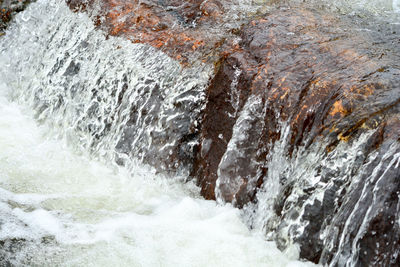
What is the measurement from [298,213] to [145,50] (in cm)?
258

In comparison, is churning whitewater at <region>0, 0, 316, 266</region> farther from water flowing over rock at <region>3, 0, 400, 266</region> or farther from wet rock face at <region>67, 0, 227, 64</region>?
wet rock face at <region>67, 0, 227, 64</region>

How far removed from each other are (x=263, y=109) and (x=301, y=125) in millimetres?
430

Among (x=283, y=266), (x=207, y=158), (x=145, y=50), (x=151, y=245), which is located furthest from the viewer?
(x=145, y=50)

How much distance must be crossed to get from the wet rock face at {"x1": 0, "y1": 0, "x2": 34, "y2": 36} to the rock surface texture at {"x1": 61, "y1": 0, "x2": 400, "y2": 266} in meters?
2.78

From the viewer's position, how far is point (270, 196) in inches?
146

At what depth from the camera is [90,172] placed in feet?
15.3

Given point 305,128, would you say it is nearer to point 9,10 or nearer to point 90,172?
point 90,172

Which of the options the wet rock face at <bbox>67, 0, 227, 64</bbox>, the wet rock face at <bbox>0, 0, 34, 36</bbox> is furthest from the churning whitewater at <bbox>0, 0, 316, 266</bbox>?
the wet rock face at <bbox>0, 0, 34, 36</bbox>

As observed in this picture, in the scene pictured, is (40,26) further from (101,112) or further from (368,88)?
(368,88)

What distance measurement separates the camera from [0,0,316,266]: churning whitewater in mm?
3420

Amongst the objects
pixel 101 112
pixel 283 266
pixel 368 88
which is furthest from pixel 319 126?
pixel 101 112

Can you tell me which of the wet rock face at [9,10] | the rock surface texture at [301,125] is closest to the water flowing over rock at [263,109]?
the rock surface texture at [301,125]

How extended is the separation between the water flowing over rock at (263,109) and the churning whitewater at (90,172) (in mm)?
36

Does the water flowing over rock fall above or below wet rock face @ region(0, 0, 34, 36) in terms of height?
above
